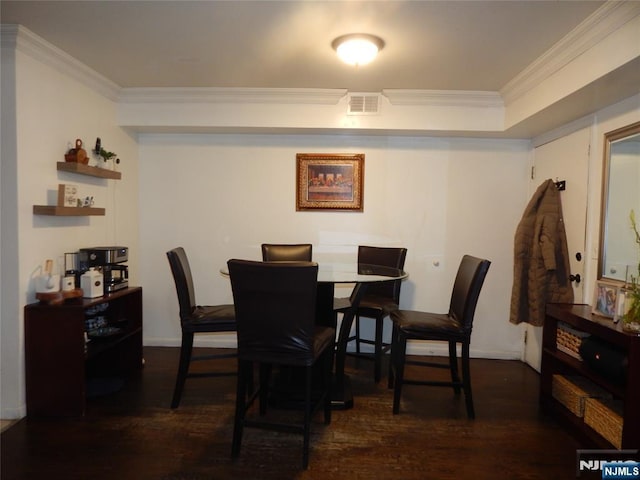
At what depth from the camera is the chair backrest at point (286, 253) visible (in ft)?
10.8

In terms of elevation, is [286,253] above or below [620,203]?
below

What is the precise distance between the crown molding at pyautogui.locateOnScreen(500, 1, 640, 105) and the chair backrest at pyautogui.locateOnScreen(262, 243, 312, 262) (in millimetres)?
2080

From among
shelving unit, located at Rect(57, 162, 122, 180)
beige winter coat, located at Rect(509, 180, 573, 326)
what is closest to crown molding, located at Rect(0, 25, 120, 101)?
shelving unit, located at Rect(57, 162, 122, 180)

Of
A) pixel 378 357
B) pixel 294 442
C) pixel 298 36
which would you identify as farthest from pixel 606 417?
pixel 298 36

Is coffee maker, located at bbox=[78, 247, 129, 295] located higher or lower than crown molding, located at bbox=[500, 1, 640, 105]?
lower

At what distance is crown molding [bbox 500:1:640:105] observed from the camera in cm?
189

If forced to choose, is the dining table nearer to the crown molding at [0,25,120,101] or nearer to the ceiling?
the ceiling

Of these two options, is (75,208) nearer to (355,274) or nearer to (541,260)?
(355,274)

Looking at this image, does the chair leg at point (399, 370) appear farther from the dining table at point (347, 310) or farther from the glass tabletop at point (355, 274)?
A: the glass tabletop at point (355, 274)

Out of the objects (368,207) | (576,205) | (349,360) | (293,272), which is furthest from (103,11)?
(576,205)

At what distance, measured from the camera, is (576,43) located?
222 cm

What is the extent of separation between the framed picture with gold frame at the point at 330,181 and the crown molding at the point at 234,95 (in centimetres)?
53

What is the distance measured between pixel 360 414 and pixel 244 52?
8.20 feet

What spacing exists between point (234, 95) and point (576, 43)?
96.8 inches
